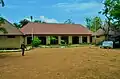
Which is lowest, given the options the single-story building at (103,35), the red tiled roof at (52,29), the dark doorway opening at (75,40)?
the dark doorway opening at (75,40)

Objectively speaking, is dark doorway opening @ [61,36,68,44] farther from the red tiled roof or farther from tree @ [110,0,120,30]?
tree @ [110,0,120,30]

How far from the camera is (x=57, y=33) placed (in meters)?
61.7

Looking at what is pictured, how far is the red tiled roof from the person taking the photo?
60594 mm

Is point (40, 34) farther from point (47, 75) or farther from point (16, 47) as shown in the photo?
point (47, 75)

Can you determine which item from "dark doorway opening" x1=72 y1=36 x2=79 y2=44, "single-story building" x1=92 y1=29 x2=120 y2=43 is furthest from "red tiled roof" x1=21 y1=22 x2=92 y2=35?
"single-story building" x1=92 y1=29 x2=120 y2=43

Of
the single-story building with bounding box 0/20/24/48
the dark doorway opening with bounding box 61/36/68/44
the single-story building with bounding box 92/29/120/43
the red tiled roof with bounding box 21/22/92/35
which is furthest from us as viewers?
the dark doorway opening with bounding box 61/36/68/44

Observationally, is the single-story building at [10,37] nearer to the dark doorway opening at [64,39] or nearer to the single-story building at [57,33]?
the single-story building at [57,33]

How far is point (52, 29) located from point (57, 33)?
7.79 feet

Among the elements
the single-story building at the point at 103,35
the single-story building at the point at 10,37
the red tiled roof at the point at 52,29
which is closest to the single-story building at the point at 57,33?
the red tiled roof at the point at 52,29

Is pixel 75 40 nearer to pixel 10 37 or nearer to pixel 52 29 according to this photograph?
pixel 52 29

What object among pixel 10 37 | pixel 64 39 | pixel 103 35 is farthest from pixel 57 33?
pixel 10 37

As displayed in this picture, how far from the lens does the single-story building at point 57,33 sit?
5959 cm

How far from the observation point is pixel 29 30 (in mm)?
60281

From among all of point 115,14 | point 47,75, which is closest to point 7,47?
point 115,14
